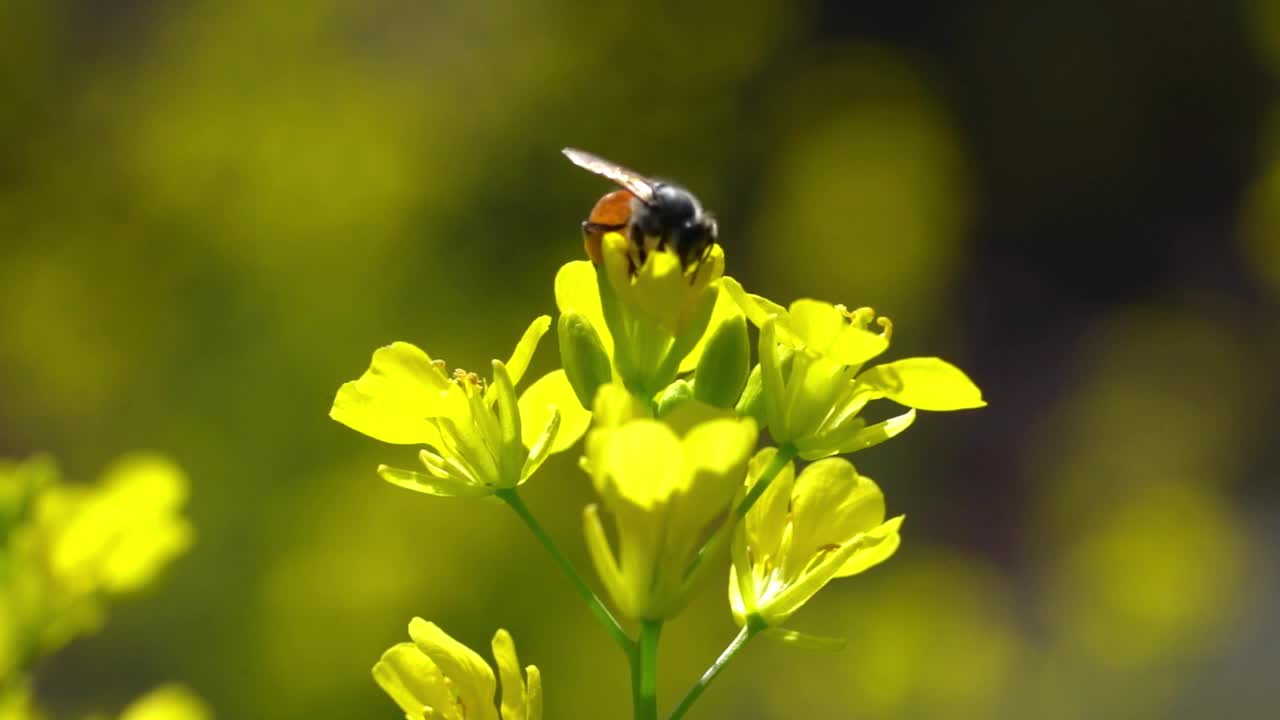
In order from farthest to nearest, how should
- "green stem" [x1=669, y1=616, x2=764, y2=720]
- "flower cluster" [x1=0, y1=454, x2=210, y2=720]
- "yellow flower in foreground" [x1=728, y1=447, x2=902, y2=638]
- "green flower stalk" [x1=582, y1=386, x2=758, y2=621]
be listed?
"flower cluster" [x1=0, y1=454, x2=210, y2=720]
"yellow flower in foreground" [x1=728, y1=447, x2=902, y2=638]
"green stem" [x1=669, y1=616, x2=764, y2=720]
"green flower stalk" [x1=582, y1=386, x2=758, y2=621]

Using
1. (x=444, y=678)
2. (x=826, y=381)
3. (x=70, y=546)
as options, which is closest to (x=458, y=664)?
(x=444, y=678)

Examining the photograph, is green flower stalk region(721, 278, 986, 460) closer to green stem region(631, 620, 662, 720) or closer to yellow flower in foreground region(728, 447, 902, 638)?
yellow flower in foreground region(728, 447, 902, 638)

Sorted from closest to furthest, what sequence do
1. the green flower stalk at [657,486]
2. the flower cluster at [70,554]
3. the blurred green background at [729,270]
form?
1. the green flower stalk at [657,486]
2. the flower cluster at [70,554]
3. the blurred green background at [729,270]

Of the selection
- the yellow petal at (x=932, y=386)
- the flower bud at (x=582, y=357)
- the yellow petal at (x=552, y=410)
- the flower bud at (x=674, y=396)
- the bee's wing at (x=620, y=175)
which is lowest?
the yellow petal at (x=552, y=410)

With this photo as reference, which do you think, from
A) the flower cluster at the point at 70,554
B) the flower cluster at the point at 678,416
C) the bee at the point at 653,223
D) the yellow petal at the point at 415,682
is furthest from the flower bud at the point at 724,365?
the flower cluster at the point at 70,554

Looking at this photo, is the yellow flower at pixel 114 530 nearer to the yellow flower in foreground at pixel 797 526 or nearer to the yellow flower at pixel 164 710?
the yellow flower at pixel 164 710

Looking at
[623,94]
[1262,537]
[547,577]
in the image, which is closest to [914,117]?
[623,94]

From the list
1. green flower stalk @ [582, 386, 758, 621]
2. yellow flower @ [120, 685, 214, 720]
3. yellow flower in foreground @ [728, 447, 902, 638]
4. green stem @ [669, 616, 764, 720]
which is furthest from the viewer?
yellow flower @ [120, 685, 214, 720]

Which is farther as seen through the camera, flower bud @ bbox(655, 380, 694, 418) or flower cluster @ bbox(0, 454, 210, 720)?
flower cluster @ bbox(0, 454, 210, 720)

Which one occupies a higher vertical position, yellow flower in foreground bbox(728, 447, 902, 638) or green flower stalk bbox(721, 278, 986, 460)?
green flower stalk bbox(721, 278, 986, 460)

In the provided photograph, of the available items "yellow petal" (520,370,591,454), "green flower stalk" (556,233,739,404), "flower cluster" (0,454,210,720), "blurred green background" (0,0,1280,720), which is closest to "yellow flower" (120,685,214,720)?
"flower cluster" (0,454,210,720)
